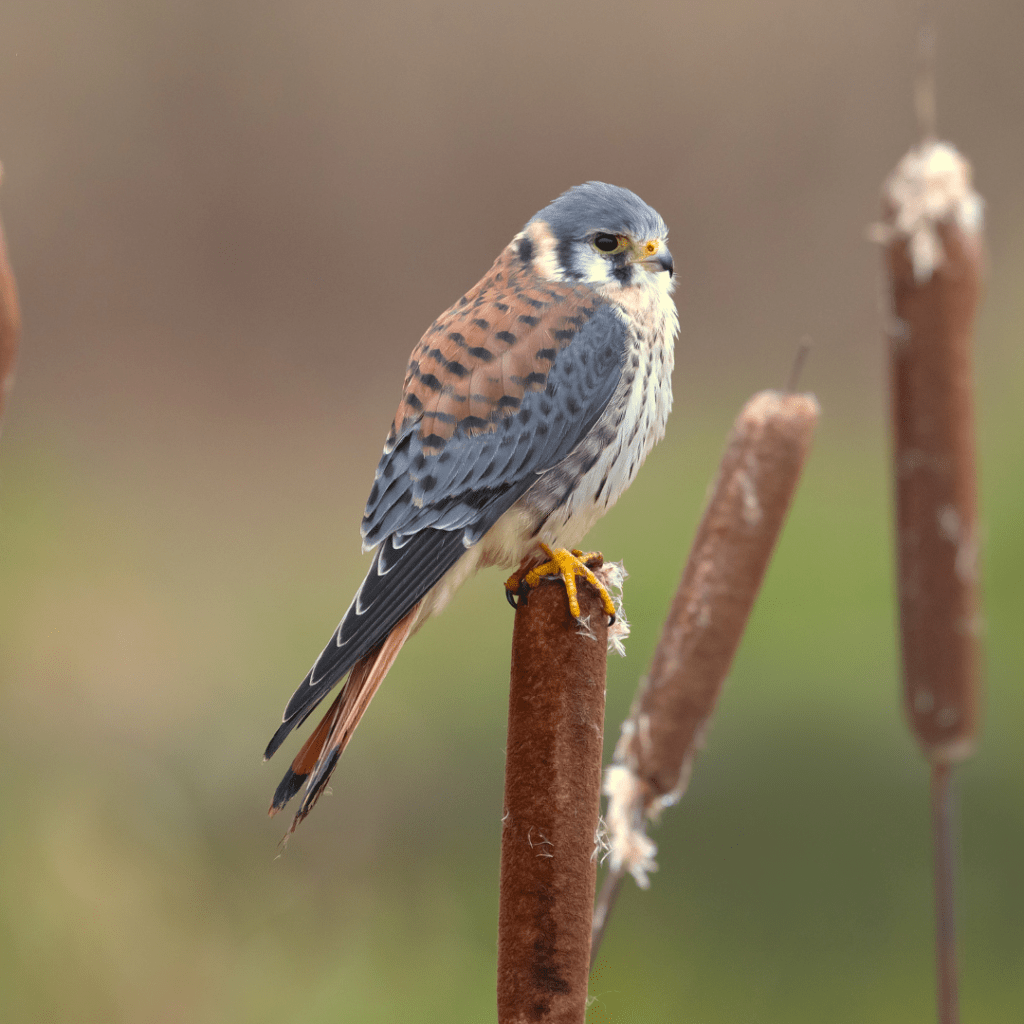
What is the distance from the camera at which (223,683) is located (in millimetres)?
3783

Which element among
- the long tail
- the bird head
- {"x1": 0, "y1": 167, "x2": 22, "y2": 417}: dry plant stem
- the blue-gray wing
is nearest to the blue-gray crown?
the bird head

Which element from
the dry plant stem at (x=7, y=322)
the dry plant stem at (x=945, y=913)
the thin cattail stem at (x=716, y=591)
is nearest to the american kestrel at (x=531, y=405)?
the thin cattail stem at (x=716, y=591)

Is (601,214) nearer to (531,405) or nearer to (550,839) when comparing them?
(531,405)

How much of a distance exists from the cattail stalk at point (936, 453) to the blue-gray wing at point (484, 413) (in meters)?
0.56

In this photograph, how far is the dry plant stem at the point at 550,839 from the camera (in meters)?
1.16

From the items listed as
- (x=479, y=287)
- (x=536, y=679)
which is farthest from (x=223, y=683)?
(x=536, y=679)

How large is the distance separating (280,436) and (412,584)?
5.23 metres

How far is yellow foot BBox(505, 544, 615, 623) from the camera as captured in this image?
1.52 meters

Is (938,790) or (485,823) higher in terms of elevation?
(485,823)

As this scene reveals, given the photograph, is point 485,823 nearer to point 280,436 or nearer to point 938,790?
point 938,790

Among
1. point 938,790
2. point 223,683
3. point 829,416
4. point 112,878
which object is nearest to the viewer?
point 938,790

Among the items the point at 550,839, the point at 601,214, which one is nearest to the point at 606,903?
the point at 550,839

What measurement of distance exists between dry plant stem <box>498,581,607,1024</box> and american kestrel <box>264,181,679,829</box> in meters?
0.42

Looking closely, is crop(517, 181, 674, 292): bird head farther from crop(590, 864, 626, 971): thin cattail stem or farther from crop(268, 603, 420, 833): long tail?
crop(590, 864, 626, 971): thin cattail stem
